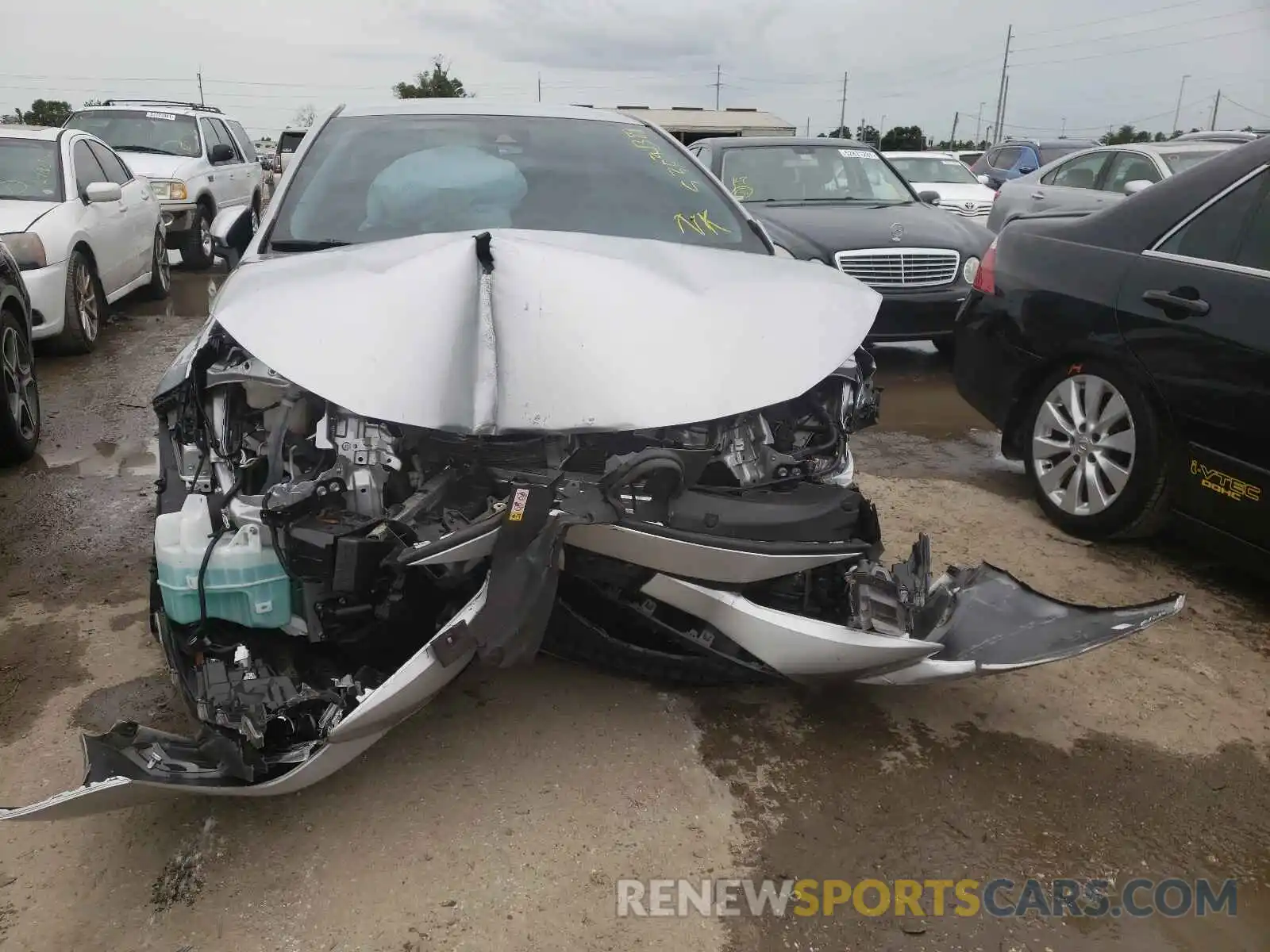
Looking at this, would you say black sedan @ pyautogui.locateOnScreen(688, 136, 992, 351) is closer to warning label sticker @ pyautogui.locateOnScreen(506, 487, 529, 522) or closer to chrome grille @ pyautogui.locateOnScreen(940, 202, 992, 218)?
warning label sticker @ pyautogui.locateOnScreen(506, 487, 529, 522)

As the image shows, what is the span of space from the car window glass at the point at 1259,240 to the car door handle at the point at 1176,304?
Answer: 7.3 inches

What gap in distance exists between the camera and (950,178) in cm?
1417

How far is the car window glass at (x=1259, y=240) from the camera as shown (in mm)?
3312

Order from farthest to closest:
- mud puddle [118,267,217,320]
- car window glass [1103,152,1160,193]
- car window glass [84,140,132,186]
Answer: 1. car window glass [1103,152,1160,193]
2. mud puddle [118,267,217,320]
3. car window glass [84,140,132,186]

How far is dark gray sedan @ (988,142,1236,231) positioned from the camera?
9.34 metres

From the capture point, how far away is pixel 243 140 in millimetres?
13484

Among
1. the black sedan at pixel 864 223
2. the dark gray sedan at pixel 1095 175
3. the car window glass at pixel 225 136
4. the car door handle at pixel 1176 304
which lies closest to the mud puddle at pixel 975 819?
the car door handle at pixel 1176 304

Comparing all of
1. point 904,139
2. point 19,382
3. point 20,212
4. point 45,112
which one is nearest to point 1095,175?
point 20,212

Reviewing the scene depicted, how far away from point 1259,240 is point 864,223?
400 centimetres

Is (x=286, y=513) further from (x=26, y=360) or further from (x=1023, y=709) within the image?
(x=26, y=360)

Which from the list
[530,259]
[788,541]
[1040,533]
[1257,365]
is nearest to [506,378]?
[530,259]

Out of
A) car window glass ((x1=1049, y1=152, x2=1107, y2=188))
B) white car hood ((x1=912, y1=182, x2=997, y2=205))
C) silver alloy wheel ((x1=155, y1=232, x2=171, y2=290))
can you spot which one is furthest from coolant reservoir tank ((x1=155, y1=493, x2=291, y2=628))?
white car hood ((x1=912, y1=182, x2=997, y2=205))

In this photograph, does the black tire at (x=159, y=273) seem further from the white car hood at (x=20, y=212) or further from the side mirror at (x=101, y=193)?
the white car hood at (x=20, y=212)

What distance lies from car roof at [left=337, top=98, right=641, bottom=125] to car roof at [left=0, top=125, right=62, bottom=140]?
4.84 meters
